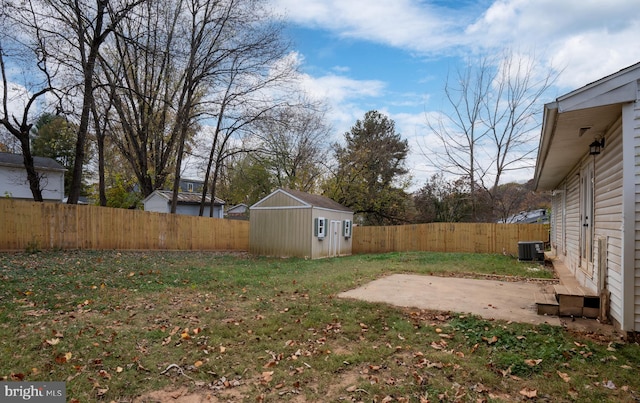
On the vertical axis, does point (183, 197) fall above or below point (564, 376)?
above

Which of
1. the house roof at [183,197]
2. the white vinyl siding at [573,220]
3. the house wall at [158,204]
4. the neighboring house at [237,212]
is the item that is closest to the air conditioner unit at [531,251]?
the white vinyl siding at [573,220]

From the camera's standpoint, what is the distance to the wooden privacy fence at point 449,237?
1720 centimetres

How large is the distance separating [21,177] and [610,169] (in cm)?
2930

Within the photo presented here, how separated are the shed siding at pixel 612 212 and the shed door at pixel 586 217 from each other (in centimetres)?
90

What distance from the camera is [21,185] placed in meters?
23.0

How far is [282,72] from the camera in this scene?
18.7m

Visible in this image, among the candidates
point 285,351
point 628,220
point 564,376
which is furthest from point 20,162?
point 628,220

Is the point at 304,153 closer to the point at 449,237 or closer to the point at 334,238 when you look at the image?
the point at 334,238

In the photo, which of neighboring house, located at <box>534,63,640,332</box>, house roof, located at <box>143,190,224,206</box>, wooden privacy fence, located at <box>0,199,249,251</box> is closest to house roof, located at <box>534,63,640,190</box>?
neighboring house, located at <box>534,63,640,332</box>

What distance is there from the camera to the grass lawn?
3.11 m

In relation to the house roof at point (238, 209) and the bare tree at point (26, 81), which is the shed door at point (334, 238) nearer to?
the bare tree at point (26, 81)

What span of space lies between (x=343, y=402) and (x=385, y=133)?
31.7 meters

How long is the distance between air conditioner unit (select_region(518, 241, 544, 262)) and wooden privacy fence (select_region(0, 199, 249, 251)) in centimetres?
1374

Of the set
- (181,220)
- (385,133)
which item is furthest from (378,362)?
(385,133)
